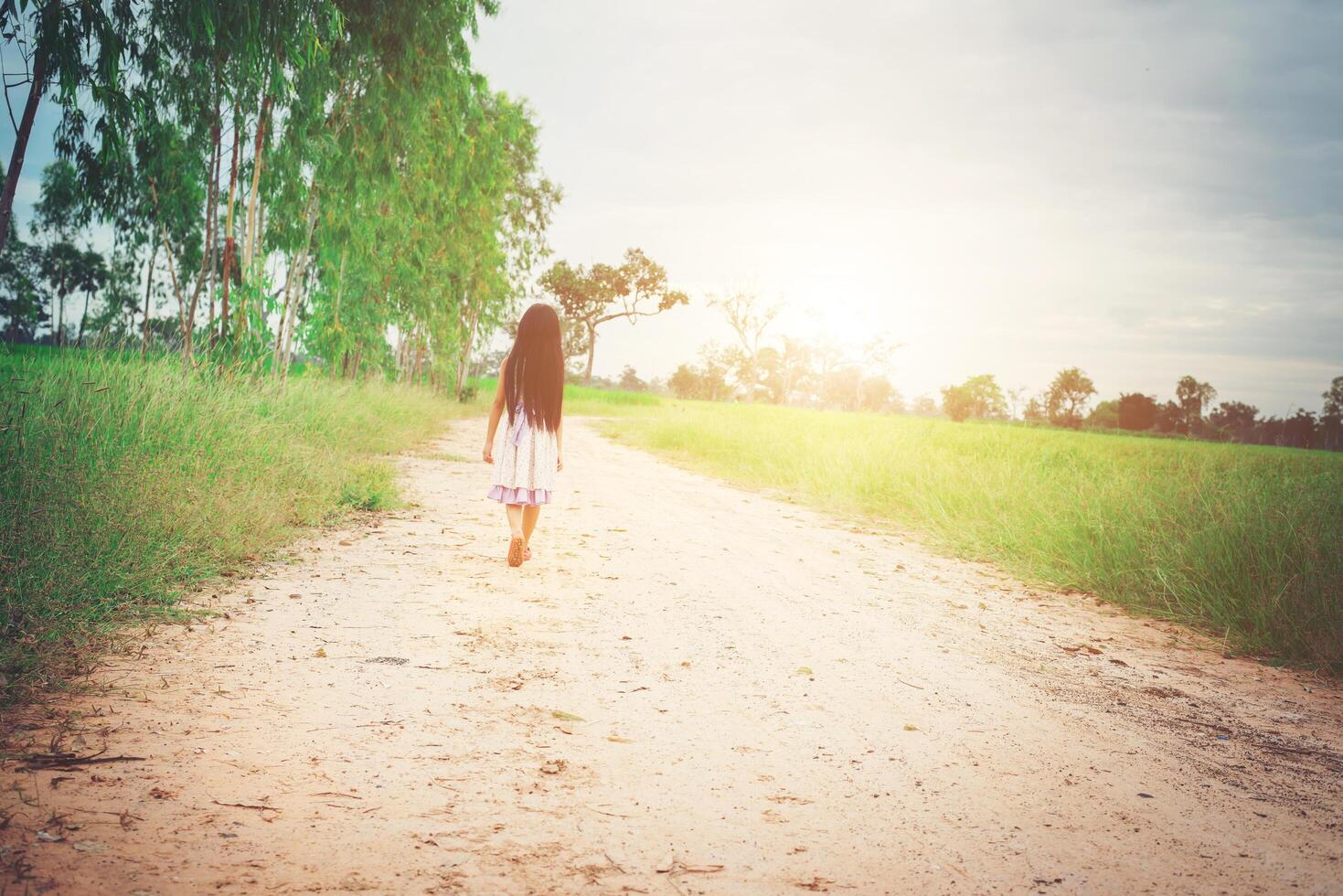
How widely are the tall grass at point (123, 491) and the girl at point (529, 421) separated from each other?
162 centimetres

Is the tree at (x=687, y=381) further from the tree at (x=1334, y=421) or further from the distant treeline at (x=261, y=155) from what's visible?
the distant treeline at (x=261, y=155)

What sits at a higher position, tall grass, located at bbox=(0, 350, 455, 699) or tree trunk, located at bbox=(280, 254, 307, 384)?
tree trunk, located at bbox=(280, 254, 307, 384)

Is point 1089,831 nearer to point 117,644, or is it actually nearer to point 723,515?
point 117,644

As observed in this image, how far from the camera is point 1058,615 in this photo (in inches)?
190

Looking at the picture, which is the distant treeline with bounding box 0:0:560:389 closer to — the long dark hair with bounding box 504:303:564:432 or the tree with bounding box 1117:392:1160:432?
the long dark hair with bounding box 504:303:564:432

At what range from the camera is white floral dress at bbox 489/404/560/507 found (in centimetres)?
515

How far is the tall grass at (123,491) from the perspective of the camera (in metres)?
2.89

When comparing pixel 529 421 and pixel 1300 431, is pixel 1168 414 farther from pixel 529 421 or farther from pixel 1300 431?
pixel 529 421

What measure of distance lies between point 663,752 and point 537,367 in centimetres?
331

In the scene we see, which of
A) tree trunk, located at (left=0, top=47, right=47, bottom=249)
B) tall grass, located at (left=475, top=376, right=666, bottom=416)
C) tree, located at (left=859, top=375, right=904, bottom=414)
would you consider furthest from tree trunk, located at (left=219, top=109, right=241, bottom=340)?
tree, located at (left=859, top=375, right=904, bottom=414)

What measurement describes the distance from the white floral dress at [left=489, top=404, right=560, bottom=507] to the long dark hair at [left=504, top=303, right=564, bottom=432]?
0.08 metres

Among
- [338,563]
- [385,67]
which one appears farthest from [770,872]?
[385,67]

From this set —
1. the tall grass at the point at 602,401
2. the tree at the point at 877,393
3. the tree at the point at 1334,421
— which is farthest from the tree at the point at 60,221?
the tree at the point at 877,393

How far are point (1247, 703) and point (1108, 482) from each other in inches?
Result: 173
